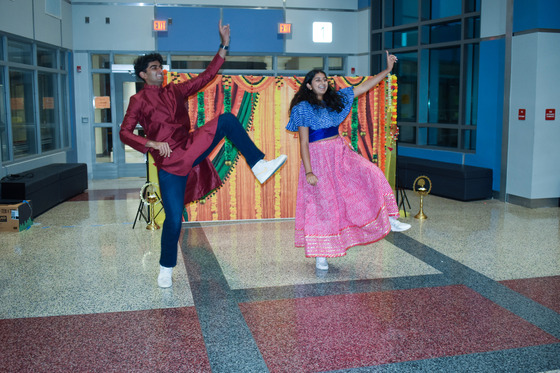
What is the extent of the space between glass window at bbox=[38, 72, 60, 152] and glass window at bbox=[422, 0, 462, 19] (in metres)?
6.53

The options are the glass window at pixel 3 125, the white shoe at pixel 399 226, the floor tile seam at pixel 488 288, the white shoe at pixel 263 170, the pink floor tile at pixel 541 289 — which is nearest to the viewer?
the floor tile seam at pixel 488 288

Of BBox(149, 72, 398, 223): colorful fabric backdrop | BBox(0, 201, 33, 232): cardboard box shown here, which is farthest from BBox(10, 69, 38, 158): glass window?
BBox(149, 72, 398, 223): colorful fabric backdrop

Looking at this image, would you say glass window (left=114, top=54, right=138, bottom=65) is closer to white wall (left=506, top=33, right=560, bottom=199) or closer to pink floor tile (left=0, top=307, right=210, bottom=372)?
white wall (left=506, top=33, right=560, bottom=199)

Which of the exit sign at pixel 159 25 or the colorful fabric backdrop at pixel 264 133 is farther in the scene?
the exit sign at pixel 159 25

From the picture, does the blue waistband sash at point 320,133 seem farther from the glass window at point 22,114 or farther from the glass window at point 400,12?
the glass window at point 400,12

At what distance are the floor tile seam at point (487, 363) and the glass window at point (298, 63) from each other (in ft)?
28.9

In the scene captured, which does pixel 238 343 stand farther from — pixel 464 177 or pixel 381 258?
pixel 464 177

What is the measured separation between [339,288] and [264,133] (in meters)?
2.80

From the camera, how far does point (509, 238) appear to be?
5.89 metres

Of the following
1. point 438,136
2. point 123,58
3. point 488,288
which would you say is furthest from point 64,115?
point 488,288

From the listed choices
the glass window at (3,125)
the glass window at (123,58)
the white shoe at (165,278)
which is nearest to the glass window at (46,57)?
the glass window at (123,58)

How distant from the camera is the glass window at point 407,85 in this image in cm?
1066

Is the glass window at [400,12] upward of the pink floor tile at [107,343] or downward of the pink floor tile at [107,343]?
upward

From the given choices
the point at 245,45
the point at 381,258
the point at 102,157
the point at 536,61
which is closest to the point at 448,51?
the point at 536,61
